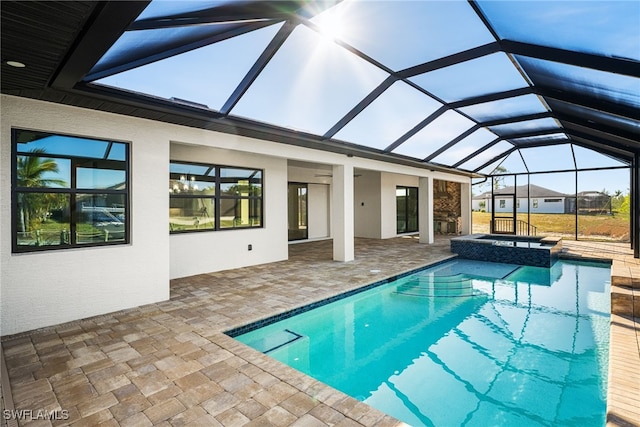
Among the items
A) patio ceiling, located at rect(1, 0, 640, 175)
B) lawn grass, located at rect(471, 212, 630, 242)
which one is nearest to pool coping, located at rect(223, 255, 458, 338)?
patio ceiling, located at rect(1, 0, 640, 175)

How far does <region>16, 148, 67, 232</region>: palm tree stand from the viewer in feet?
13.6

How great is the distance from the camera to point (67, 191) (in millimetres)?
4547

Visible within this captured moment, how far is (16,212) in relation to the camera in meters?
4.09

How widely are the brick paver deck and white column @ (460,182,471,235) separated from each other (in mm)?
11802

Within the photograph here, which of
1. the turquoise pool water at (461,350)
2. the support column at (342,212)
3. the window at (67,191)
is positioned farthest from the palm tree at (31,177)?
the support column at (342,212)

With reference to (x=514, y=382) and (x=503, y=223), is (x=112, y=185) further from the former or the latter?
(x=503, y=223)

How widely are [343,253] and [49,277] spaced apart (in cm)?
624

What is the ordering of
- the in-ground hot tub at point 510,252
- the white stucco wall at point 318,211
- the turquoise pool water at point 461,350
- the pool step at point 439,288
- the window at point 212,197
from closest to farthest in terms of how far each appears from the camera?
the turquoise pool water at point 461,350 → the pool step at point 439,288 → the window at point 212,197 → the in-ground hot tub at point 510,252 → the white stucco wall at point 318,211

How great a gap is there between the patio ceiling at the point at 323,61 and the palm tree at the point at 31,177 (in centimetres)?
84

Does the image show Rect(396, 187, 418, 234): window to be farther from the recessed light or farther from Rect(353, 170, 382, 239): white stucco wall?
the recessed light

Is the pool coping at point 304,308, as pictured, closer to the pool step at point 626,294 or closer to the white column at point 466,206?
the pool step at point 626,294

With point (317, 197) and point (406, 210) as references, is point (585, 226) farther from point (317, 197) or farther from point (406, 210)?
point (317, 197)

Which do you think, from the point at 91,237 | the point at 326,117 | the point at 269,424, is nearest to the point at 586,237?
the point at 326,117

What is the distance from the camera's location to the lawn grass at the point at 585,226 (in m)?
13.2
